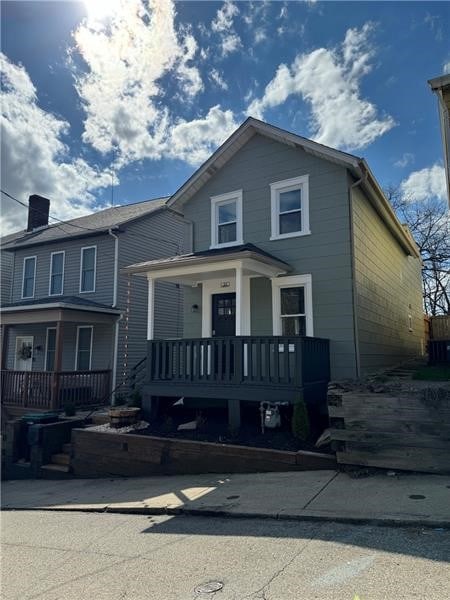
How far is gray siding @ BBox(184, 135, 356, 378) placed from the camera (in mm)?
9289

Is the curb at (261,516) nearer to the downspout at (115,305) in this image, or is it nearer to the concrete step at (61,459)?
the concrete step at (61,459)

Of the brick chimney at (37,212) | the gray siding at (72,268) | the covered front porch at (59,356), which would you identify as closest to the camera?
the covered front porch at (59,356)

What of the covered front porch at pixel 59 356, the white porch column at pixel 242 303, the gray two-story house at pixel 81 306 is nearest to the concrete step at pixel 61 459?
the covered front porch at pixel 59 356

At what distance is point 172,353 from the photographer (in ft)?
31.0

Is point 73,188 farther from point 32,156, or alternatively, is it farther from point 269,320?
point 269,320

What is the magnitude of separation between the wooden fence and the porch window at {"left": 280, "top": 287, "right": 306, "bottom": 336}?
11.3ft

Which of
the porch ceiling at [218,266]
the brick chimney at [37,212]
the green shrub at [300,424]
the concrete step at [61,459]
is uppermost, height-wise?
the brick chimney at [37,212]

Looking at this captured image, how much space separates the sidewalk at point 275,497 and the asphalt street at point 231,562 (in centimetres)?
21

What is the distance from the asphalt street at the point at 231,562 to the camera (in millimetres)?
3111

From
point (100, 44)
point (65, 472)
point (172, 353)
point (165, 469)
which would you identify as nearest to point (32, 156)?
point (100, 44)

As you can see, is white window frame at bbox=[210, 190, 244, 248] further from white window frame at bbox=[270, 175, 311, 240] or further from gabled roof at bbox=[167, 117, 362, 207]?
white window frame at bbox=[270, 175, 311, 240]

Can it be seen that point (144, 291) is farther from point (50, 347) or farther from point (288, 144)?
point (288, 144)

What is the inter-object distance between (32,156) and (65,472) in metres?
10.6

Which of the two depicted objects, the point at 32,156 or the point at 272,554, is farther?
the point at 32,156
